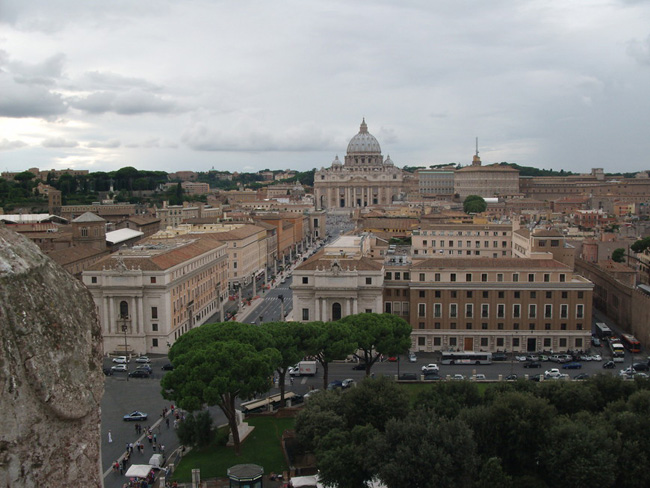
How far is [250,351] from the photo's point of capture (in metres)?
30.3

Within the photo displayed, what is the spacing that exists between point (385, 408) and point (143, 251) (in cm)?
3108

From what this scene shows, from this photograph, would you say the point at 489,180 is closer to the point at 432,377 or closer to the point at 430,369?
the point at 430,369

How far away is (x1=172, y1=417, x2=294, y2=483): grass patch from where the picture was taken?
27969mm

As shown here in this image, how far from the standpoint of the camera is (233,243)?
235 feet

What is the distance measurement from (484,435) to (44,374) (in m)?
20.0

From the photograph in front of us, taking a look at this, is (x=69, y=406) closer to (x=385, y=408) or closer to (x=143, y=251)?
(x=385, y=408)

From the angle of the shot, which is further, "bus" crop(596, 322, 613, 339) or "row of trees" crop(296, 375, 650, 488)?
"bus" crop(596, 322, 613, 339)

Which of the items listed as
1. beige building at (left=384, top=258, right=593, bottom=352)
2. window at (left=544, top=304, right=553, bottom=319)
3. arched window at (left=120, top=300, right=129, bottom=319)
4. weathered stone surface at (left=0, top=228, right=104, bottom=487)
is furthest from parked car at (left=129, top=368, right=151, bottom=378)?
weathered stone surface at (left=0, top=228, right=104, bottom=487)

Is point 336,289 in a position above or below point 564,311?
above

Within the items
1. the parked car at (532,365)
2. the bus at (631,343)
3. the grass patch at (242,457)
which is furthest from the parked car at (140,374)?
the bus at (631,343)

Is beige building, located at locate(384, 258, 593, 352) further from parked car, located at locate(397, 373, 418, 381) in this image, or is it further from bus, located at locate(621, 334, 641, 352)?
parked car, located at locate(397, 373, 418, 381)

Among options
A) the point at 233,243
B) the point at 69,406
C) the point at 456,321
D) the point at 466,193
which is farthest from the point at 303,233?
the point at 69,406

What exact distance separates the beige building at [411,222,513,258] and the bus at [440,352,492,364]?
23893 mm

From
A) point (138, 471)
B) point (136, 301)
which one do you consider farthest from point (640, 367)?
point (136, 301)
